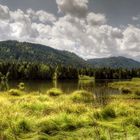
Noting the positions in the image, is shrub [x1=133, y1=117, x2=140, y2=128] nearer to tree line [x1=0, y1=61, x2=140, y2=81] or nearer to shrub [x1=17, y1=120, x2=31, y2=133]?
shrub [x1=17, y1=120, x2=31, y2=133]

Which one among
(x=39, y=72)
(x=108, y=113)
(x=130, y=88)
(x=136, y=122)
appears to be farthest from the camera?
(x=39, y=72)

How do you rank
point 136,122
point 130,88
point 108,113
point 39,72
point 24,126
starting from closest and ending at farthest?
point 24,126, point 136,122, point 108,113, point 130,88, point 39,72

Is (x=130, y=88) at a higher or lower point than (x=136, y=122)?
lower

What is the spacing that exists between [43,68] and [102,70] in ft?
150

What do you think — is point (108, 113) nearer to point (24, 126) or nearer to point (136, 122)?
point (136, 122)

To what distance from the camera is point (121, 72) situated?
19962 cm

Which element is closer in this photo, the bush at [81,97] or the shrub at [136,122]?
the shrub at [136,122]

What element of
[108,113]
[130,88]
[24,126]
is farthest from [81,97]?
[130,88]

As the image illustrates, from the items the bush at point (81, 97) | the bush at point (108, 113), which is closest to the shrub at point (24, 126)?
the bush at point (108, 113)

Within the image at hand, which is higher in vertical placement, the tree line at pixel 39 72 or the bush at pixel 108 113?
the tree line at pixel 39 72

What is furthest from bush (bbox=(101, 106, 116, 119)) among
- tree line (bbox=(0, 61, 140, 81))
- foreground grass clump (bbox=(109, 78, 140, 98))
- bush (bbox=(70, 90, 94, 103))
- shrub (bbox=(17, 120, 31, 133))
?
tree line (bbox=(0, 61, 140, 81))

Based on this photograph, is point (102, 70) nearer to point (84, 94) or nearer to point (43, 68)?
point (43, 68)

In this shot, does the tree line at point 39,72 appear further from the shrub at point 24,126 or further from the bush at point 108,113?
the shrub at point 24,126

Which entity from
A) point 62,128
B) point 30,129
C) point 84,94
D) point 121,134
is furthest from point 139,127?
point 84,94
